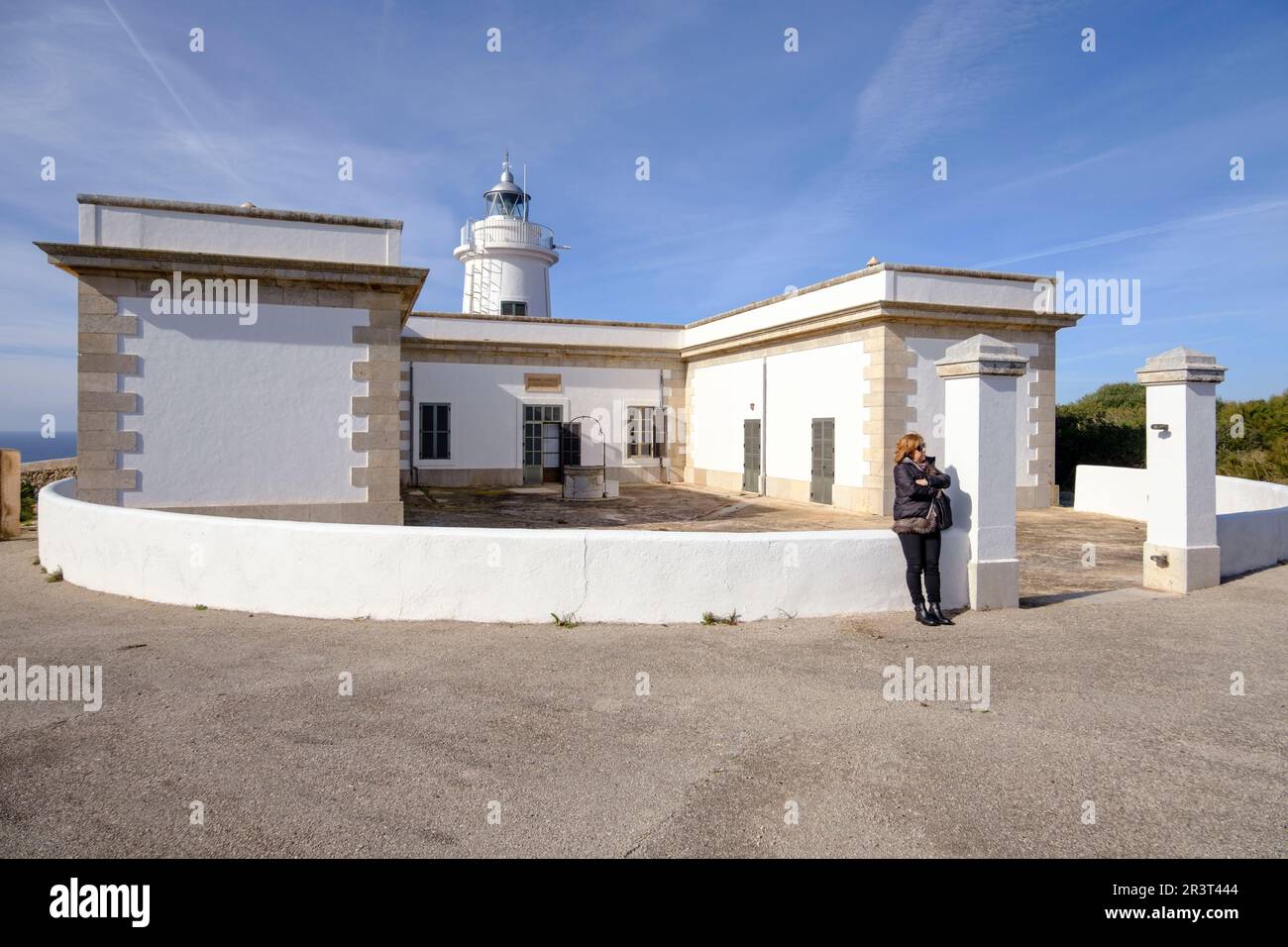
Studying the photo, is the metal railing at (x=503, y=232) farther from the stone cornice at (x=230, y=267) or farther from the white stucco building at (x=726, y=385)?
the stone cornice at (x=230, y=267)

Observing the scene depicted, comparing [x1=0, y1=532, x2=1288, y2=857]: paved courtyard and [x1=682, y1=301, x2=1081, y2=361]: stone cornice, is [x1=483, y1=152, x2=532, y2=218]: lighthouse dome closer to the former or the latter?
[x1=682, y1=301, x2=1081, y2=361]: stone cornice

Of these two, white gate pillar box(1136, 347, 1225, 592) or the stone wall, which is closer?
white gate pillar box(1136, 347, 1225, 592)

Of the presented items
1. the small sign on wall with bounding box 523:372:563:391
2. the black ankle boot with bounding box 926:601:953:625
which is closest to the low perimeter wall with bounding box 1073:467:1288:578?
the black ankle boot with bounding box 926:601:953:625

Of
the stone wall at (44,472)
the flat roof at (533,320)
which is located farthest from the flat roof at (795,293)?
the stone wall at (44,472)

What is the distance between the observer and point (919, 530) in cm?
595

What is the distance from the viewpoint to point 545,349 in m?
18.9

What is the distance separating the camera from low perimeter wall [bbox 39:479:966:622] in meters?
5.79

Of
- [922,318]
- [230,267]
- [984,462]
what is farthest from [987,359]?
[230,267]

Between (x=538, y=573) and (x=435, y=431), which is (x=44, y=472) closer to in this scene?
(x=435, y=431)

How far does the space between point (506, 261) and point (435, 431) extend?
825cm

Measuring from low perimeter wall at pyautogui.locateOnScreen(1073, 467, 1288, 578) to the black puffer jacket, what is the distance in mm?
3621

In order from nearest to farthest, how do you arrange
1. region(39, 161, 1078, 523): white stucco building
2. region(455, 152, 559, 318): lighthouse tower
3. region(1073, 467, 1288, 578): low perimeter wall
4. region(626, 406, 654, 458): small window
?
1. region(1073, 467, 1288, 578): low perimeter wall
2. region(39, 161, 1078, 523): white stucco building
3. region(626, 406, 654, 458): small window
4. region(455, 152, 559, 318): lighthouse tower
